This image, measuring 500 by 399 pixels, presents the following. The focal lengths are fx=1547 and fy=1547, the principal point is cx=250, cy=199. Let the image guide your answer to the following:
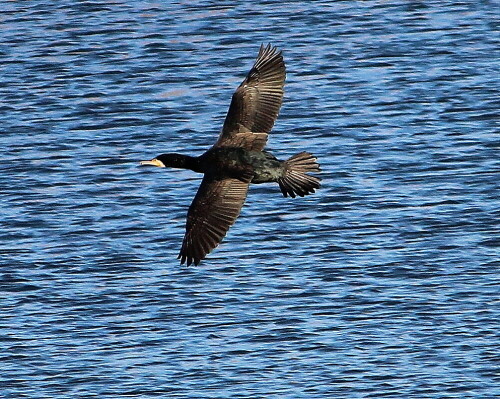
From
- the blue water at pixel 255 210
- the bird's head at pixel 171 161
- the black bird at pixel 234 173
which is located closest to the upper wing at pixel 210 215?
the black bird at pixel 234 173

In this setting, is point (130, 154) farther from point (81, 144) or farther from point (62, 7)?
point (62, 7)

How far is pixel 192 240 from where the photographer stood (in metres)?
10.6

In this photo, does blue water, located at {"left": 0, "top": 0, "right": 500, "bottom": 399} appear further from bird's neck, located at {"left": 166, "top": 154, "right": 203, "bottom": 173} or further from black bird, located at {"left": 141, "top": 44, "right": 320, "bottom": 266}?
black bird, located at {"left": 141, "top": 44, "right": 320, "bottom": 266}

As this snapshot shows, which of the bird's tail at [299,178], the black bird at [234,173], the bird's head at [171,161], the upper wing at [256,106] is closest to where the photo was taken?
the black bird at [234,173]

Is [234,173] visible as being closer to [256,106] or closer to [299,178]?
[299,178]

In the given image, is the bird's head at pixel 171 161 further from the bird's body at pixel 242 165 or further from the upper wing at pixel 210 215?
the upper wing at pixel 210 215

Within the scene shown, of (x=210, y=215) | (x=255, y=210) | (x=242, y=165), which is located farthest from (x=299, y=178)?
(x=255, y=210)

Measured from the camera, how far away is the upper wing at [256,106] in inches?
452

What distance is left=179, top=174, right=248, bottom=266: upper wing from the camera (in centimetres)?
1054

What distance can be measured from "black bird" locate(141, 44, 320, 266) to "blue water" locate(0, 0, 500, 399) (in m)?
2.08

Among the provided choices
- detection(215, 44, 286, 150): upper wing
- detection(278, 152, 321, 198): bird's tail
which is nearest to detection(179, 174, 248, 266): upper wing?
detection(278, 152, 321, 198): bird's tail

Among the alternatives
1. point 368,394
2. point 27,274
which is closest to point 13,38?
point 27,274

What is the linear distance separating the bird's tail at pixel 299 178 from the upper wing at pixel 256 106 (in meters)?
0.46

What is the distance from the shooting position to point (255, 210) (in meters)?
15.9
